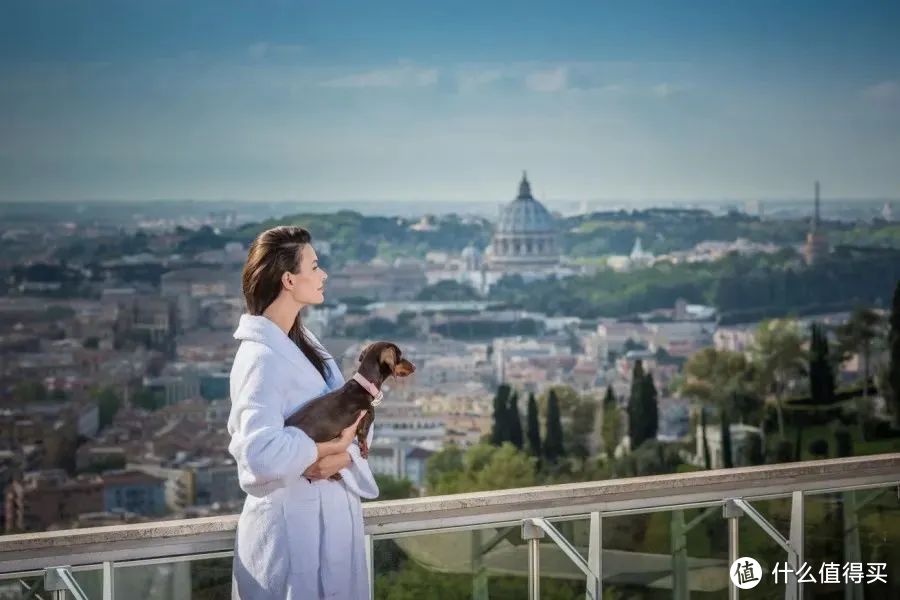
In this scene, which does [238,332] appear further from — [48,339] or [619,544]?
[48,339]

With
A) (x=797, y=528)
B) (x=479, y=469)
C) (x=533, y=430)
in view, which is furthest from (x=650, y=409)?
(x=797, y=528)

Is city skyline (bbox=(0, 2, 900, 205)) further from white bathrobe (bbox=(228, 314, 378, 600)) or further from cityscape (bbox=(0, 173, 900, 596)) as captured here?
white bathrobe (bbox=(228, 314, 378, 600))

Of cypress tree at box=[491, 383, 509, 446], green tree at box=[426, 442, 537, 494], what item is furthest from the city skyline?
green tree at box=[426, 442, 537, 494]

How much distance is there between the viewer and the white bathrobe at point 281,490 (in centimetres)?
162

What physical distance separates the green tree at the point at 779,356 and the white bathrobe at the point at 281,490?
2992cm

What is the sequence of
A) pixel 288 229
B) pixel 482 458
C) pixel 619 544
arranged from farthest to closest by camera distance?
pixel 482 458 < pixel 619 544 < pixel 288 229

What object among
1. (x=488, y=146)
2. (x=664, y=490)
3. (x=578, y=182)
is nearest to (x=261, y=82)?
(x=488, y=146)

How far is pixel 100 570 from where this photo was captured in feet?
6.59

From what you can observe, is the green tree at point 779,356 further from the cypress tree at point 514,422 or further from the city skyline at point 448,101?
the cypress tree at point 514,422

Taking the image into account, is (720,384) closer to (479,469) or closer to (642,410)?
(642,410)

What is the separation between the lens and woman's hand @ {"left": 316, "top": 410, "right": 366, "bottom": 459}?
1.66m

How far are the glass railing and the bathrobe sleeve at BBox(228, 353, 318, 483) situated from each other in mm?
404

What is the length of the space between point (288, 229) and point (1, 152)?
33.2 metres

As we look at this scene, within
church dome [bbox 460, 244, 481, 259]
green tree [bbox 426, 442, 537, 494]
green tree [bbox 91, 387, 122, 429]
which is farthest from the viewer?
church dome [bbox 460, 244, 481, 259]
